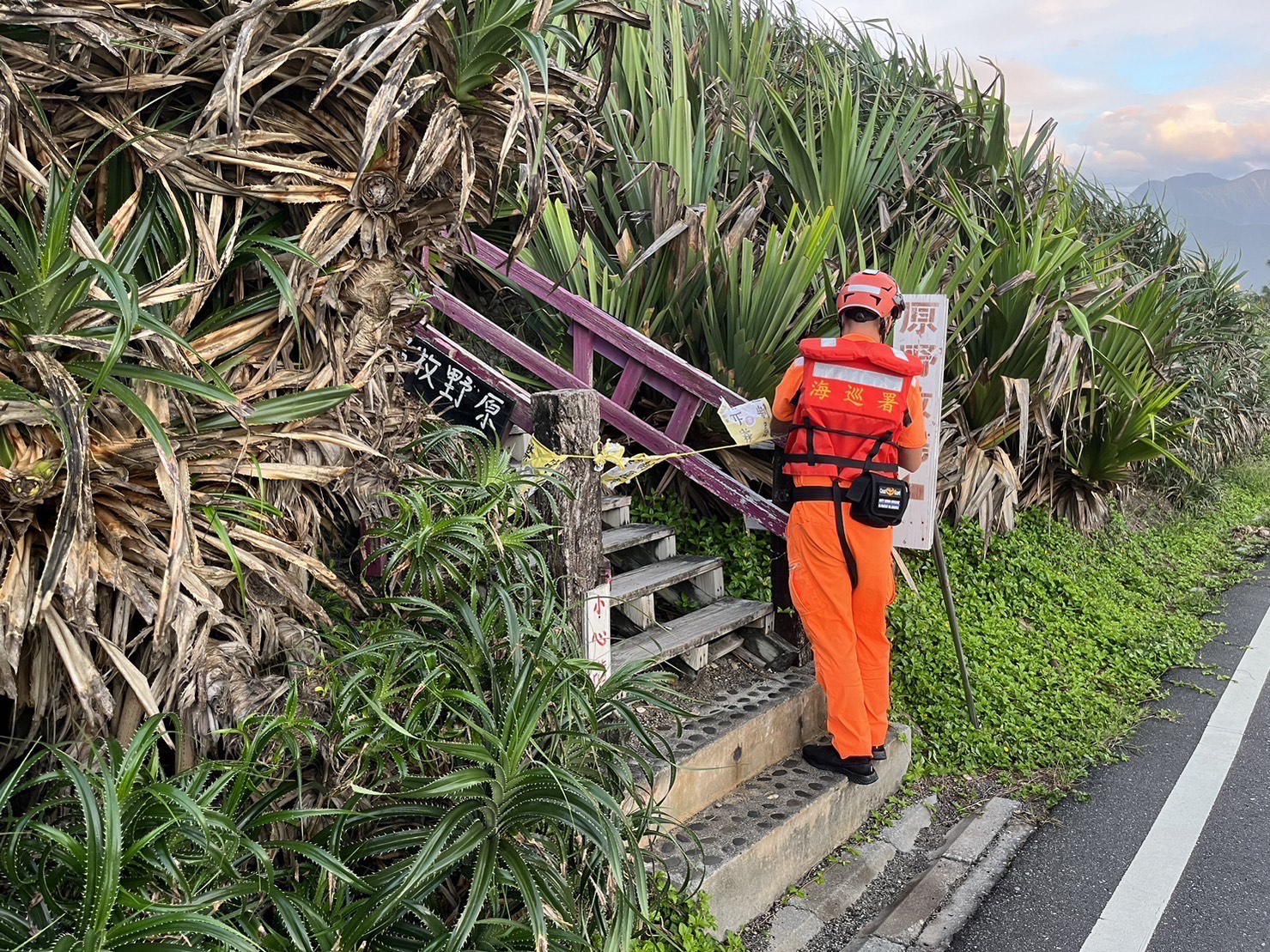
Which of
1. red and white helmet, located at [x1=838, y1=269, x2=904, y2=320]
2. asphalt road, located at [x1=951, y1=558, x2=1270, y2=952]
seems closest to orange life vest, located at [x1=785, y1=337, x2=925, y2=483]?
red and white helmet, located at [x1=838, y1=269, x2=904, y2=320]

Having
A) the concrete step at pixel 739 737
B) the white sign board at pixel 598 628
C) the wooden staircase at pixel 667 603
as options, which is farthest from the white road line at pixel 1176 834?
the white sign board at pixel 598 628

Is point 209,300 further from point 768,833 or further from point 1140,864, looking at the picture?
point 1140,864

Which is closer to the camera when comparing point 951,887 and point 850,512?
point 951,887

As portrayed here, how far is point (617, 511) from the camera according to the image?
4570 millimetres

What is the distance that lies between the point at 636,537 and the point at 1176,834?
253 cm

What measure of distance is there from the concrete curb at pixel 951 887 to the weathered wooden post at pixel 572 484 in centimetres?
152

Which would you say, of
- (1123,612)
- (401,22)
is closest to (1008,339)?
(1123,612)

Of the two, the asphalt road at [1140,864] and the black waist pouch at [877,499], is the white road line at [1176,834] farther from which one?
the black waist pouch at [877,499]

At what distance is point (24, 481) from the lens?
1.72 metres

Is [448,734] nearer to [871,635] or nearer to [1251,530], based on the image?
[871,635]

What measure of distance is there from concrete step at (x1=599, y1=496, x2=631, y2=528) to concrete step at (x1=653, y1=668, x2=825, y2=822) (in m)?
1.04

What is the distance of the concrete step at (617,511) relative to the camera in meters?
4.55

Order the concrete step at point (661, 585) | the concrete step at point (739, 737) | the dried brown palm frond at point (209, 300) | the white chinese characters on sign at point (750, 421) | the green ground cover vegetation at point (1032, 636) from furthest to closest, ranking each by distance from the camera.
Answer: the green ground cover vegetation at point (1032, 636) < the white chinese characters on sign at point (750, 421) < the concrete step at point (661, 585) < the concrete step at point (739, 737) < the dried brown palm frond at point (209, 300)

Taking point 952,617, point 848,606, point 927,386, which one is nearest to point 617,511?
point 848,606
